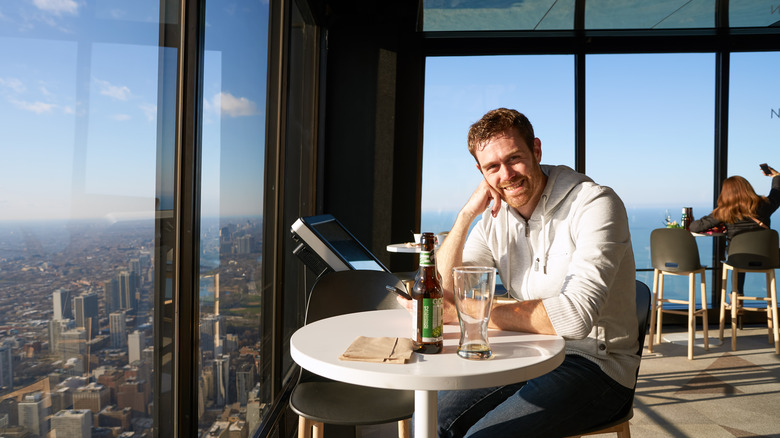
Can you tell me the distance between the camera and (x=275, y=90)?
112 inches

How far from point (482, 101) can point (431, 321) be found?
475 centimetres

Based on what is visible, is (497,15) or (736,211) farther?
(497,15)

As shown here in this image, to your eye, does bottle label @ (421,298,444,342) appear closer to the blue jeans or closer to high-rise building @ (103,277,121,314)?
the blue jeans

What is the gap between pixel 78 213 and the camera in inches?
39.4

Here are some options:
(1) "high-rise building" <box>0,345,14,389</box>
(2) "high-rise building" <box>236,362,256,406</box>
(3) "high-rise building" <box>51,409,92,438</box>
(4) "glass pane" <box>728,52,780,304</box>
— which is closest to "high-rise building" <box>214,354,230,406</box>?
(2) "high-rise building" <box>236,362,256,406</box>

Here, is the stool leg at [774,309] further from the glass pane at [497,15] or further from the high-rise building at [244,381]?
the high-rise building at [244,381]

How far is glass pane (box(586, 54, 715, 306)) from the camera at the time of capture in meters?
5.70

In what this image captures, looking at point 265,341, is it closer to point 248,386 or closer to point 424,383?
point 248,386

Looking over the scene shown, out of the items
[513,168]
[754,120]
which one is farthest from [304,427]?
[754,120]

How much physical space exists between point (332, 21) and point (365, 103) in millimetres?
785

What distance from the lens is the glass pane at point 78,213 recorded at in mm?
827

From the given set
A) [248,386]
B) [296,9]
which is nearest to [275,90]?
[296,9]

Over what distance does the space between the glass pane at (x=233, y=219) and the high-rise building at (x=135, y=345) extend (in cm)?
43

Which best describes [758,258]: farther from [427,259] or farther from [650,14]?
[427,259]
